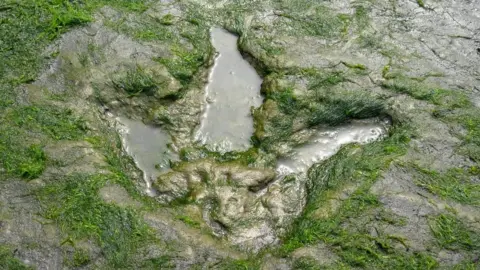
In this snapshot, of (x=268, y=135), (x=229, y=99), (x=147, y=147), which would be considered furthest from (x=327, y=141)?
(x=147, y=147)

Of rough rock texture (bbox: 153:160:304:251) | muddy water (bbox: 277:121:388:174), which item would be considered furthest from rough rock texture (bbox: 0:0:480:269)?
muddy water (bbox: 277:121:388:174)

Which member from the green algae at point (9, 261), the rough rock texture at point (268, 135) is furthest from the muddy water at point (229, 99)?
the green algae at point (9, 261)

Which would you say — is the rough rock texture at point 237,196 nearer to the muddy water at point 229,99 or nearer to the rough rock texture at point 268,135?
the rough rock texture at point 268,135

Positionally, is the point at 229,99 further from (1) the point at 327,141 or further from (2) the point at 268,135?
(1) the point at 327,141

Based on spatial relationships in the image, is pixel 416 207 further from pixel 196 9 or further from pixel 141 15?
pixel 141 15

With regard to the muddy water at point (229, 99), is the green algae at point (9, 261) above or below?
below

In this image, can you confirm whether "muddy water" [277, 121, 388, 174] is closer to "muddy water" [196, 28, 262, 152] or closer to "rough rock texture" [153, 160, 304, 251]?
"rough rock texture" [153, 160, 304, 251]

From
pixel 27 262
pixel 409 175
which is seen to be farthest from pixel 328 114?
pixel 27 262

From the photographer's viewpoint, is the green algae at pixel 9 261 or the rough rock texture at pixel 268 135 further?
the rough rock texture at pixel 268 135
